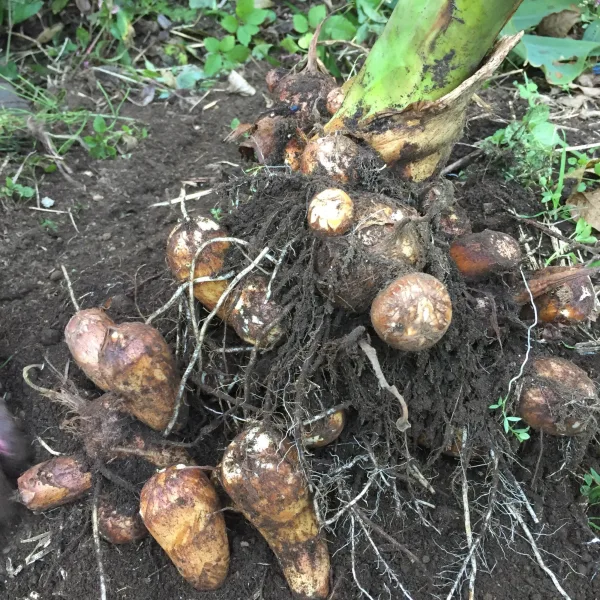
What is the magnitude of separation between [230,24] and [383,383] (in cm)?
194

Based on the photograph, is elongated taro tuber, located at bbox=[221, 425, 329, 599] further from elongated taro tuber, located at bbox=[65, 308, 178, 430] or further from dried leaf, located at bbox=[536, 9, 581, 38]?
dried leaf, located at bbox=[536, 9, 581, 38]

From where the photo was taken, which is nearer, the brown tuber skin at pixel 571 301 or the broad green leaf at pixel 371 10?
the brown tuber skin at pixel 571 301

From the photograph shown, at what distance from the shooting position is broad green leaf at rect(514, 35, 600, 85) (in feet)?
7.06

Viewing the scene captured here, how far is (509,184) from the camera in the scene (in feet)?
5.78

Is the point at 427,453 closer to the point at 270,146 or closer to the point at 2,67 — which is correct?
the point at 270,146

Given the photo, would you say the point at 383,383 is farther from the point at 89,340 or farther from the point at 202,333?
the point at 89,340

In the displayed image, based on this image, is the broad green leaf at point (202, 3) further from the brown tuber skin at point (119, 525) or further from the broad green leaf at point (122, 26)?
the brown tuber skin at point (119, 525)

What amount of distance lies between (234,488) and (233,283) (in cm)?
45

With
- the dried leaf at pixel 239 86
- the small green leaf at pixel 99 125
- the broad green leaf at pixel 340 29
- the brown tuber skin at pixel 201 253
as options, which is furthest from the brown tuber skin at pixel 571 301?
the small green leaf at pixel 99 125

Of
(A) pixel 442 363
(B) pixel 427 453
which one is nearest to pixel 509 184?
(A) pixel 442 363

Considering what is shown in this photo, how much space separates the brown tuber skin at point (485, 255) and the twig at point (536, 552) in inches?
21.2

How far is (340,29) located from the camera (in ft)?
7.67

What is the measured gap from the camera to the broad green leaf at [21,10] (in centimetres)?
261

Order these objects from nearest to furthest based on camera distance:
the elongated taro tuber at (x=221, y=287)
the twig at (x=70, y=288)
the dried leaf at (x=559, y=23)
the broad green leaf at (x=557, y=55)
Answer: the elongated taro tuber at (x=221, y=287) → the twig at (x=70, y=288) → the broad green leaf at (x=557, y=55) → the dried leaf at (x=559, y=23)
